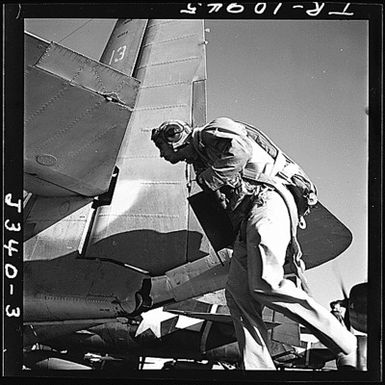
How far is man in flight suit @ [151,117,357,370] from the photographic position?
184 centimetres

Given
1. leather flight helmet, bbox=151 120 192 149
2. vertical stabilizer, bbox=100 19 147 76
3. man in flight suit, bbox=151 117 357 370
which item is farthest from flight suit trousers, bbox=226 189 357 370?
vertical stabilizer, bbox=100 19 147 76

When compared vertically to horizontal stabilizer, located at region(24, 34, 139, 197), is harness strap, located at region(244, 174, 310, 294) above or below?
below

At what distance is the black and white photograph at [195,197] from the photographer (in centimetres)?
195

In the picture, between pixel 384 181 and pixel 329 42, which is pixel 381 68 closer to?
pixel 329 42

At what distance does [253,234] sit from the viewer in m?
1.90

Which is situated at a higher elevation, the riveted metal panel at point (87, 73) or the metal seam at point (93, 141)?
the riveted metal panel at point (87, 73)

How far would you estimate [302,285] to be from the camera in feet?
6.45

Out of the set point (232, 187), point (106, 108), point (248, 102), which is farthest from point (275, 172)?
point (106, 108)

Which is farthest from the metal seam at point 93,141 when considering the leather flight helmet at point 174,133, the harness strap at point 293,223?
the harness strap at point 293,223

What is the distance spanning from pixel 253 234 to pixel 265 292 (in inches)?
6.2

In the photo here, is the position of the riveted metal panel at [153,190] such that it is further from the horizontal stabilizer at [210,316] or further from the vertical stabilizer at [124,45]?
the horizontal stabilizer at [210,316]

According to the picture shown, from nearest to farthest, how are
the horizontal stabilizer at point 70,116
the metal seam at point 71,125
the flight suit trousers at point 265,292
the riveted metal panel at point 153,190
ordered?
the flight suit trousers at point 265,292 < the horizontal stabilizer at point 70,116 < the metal seam at point 71,125 < the riveted metal panel at point 153,190

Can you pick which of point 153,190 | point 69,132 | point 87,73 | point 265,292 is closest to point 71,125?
point 69,132

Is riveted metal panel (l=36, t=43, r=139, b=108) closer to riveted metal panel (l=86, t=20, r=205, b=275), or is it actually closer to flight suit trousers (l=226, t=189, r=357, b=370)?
riveted metal panel (l=86, t=20, r=205, b=275)
